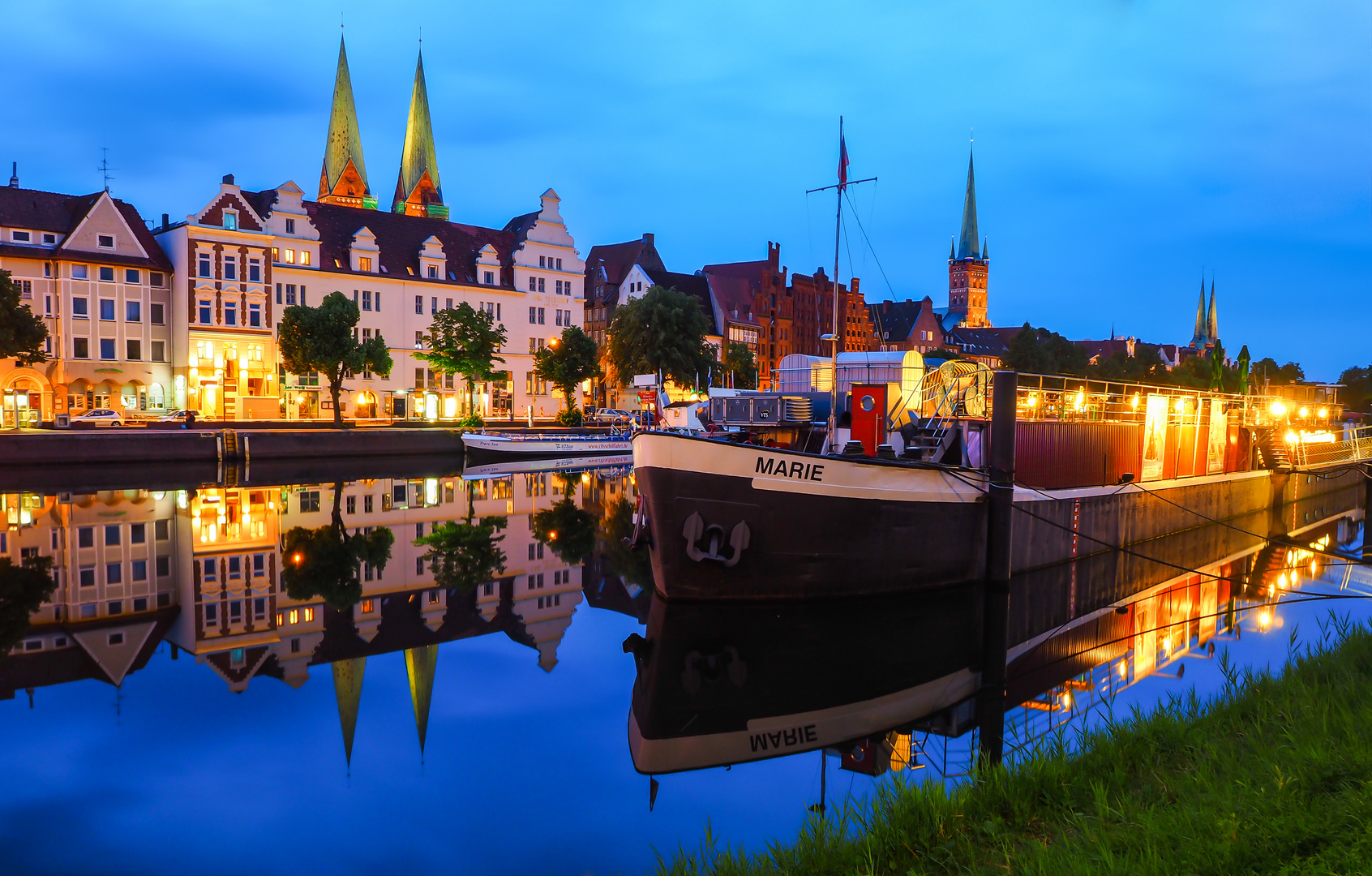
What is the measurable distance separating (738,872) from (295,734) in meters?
6.79

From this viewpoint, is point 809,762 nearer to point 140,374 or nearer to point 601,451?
point 601,451

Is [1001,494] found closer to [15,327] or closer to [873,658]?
[873,658]

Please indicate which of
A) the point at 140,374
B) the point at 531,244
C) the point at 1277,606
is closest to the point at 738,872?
the point at 1277,606

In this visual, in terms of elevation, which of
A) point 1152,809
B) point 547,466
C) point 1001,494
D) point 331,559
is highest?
point 1001,494

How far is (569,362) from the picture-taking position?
6994 centimetres

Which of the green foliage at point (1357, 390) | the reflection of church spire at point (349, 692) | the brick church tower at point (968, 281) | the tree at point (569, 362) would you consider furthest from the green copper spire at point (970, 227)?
the reflection of church spire at point (349, 692)

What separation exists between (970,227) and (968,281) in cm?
1370

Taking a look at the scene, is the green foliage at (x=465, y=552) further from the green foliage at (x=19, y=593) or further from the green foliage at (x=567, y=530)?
the green foliage at (x=19, y=593)

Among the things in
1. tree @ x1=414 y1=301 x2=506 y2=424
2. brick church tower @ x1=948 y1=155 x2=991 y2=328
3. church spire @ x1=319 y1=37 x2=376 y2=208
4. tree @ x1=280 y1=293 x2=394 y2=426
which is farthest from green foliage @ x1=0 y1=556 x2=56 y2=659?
brick church tower @ x1=948 y1=155 x2=991 y2=328

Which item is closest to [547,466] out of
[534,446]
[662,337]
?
[534,446]

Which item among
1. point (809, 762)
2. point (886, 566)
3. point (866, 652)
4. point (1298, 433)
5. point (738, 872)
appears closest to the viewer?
point (738, 872)

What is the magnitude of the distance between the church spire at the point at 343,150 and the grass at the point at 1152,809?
397 ft

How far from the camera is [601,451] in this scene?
190 ft

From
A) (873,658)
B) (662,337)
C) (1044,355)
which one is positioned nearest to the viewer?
(873,658)
